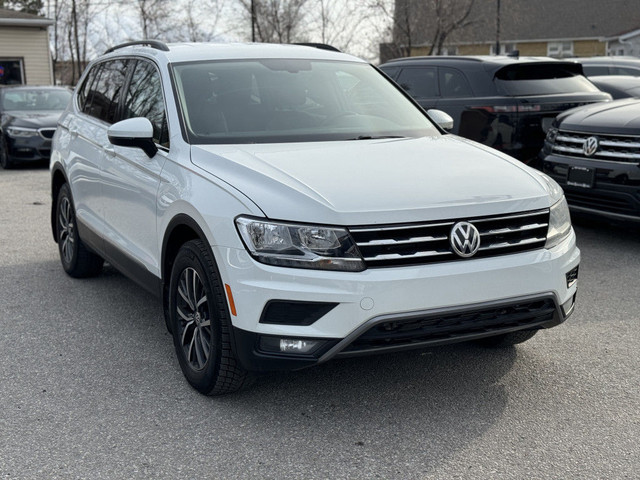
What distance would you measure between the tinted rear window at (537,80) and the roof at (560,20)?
36.4 metres

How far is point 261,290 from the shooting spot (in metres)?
3.38

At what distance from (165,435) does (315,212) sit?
4.00 ft

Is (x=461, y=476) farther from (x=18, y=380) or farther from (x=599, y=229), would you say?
(x=599, y=229)

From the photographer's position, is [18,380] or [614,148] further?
[614,148]

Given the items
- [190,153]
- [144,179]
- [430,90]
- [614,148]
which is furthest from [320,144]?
[430,90]

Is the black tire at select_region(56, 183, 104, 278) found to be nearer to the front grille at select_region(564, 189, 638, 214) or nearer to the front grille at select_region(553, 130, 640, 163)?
the front grille at select_region(564, 189, 638, 214)

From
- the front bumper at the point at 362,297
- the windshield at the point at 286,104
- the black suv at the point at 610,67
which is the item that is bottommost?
the front bumper at the point at 362,297

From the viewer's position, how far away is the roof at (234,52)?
16.3 feet

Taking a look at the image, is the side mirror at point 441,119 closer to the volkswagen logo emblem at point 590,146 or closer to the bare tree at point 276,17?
the volkswagen logo emblem at point 590,146

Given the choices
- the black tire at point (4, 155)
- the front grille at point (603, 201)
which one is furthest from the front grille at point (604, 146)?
the black tire at point (4, 155)

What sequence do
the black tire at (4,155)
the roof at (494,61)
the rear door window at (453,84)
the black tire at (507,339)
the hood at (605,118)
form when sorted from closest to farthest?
the black tire at (507,339)
the hood at (605,118)
the roof at (494,61)
the rear door window at (453,84)
the black tire at (4,155)

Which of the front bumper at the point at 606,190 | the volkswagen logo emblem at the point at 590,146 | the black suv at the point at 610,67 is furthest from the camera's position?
the black suv at the point at 610,67

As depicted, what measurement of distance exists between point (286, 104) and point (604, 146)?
3669 mm

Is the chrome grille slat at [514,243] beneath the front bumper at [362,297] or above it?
above
